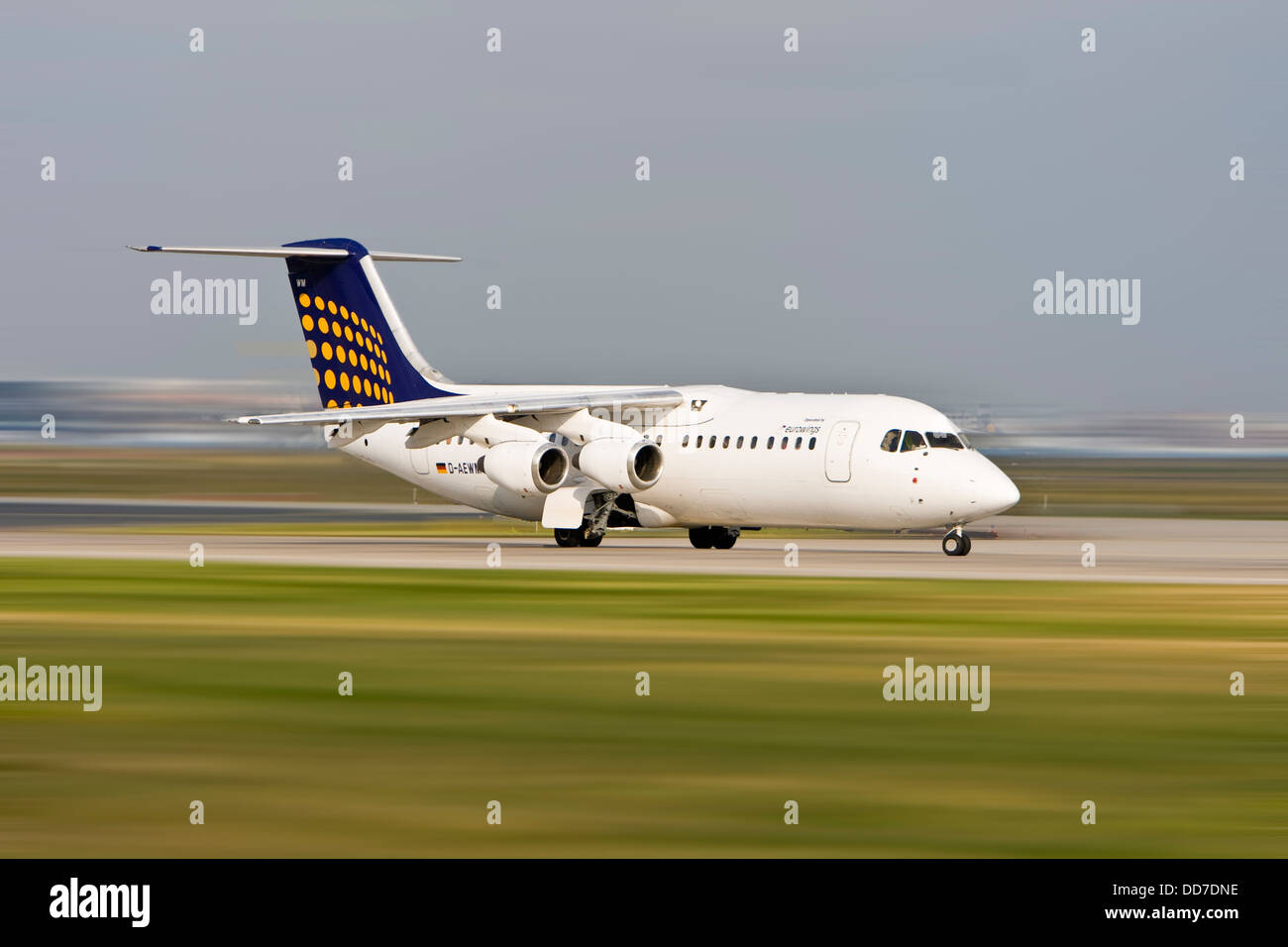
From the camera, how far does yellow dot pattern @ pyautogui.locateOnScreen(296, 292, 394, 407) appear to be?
50562 mm

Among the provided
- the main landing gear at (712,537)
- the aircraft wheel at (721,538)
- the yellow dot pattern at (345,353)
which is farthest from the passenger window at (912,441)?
the yellow dot pattern at (345,353)

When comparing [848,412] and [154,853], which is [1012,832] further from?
[848,412]

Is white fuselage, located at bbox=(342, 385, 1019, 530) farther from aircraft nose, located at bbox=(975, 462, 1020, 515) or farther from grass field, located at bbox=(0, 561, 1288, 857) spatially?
grass field, located at bbox=(0, 561, 1288, 857)

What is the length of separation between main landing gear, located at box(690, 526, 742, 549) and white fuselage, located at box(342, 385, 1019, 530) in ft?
4.61

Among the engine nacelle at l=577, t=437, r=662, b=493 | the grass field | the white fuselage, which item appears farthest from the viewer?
the engine nacelle at l=577, t=437, r=662, b=493

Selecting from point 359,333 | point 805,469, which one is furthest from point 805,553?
point 359,333

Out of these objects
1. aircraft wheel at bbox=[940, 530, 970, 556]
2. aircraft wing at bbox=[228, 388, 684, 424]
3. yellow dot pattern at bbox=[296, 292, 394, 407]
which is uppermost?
yellow dot pattern at bbox=[296, 292, 394, 407]

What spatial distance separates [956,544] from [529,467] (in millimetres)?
9838

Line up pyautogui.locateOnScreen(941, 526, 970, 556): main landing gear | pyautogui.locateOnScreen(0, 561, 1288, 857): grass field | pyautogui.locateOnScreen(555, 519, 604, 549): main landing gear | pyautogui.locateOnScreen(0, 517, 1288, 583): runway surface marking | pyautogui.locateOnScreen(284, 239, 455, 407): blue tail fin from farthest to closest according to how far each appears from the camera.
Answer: pyautogui.locateOnScreen(284, 239, 455, 407): blue tail fin → pyautogui.locateOnScreen(555, 519, 604, 549): main landing gear → pyautogui.locateOnScreen(941, 526, 970, 556): main landing gear → pyautogui.locateOnScreen(0, 517, 1288, 583): runway surface marking → pyautogui.locateOnScreen(0, 561, 1288, 857): grass field

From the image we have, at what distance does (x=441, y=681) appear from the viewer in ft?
70.5

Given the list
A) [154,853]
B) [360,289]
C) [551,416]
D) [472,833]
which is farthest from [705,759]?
[360,289]

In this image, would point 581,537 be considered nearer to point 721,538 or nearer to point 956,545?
point 721,538

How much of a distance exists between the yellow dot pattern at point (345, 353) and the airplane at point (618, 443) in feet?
0.13

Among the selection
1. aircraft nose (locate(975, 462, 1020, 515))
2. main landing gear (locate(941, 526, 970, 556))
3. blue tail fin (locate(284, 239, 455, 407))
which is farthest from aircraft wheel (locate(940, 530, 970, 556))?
blue tail fin (locate(284, 239, 455, 407))
